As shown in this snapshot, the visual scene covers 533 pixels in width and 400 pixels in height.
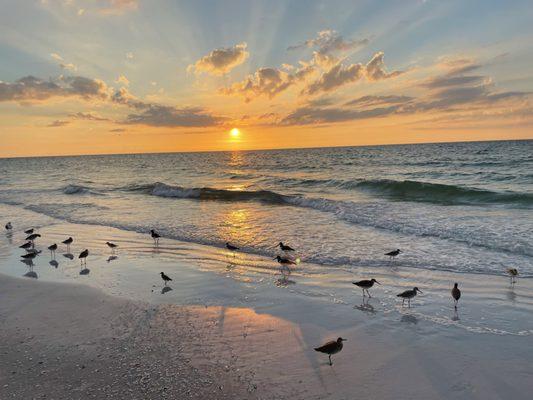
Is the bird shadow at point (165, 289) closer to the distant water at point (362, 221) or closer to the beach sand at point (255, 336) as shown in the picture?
the beach sand at point (255, 336)

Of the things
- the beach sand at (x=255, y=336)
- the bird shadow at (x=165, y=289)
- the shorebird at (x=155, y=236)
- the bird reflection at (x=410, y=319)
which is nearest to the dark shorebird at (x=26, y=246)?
the beach sand at (x=255, y=336)

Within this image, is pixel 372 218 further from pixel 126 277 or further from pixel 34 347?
pixel 34 347

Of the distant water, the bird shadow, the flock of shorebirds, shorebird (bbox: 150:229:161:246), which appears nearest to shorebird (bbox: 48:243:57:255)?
the flock of shorebirds

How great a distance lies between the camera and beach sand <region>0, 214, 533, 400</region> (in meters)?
5.38

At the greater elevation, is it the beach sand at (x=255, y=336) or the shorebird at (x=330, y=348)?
the shorebird at (x=330, y=348)

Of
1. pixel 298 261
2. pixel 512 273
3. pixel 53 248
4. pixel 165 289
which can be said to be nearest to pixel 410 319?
pixel 512 273

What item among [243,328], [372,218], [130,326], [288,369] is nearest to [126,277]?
[130,326]

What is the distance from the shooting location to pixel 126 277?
10.6 meters

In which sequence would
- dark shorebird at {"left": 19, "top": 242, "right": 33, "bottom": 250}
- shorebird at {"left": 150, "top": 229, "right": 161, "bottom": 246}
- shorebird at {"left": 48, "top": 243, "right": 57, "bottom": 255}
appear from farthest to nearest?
shorebird at {"left": 150, "top": 229, "right": 161, "bottom": 246} → dark shorebird at {"left": 19, "top": 242, "right": 33, "bottom": 250} → shorebird at {"left": 48, "top": 243, "right": 57, "bottom": 255}

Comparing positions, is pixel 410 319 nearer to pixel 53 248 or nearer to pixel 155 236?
pixel 155 236

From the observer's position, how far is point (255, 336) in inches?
272

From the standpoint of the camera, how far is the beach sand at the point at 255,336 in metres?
5.38

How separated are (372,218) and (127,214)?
13.9m

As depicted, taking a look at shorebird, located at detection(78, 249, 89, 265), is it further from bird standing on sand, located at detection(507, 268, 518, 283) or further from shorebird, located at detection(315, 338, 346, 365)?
bird standing on sand, located at detection(507, 268, 518, 283)
